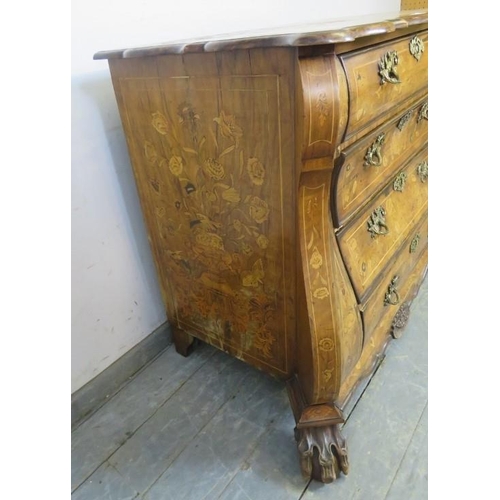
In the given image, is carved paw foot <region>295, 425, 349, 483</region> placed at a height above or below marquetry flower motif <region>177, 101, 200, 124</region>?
below

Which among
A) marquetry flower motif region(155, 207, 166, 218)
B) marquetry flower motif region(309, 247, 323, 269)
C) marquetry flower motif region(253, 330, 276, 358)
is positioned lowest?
marquetry flower motif region(253, 330, 276, 358)

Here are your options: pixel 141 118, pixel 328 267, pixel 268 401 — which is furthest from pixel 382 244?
pixel 141 118

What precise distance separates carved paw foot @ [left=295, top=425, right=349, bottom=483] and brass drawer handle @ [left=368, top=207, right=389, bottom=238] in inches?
18.6

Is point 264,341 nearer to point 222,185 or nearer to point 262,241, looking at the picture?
point 262,241

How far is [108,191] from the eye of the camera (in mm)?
1113

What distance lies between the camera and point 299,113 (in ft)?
2.09

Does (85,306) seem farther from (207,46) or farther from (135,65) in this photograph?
(207,46)

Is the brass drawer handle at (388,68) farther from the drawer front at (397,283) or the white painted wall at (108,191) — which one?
the white painted wall at (108,191)

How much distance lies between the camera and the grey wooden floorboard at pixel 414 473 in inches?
36.6

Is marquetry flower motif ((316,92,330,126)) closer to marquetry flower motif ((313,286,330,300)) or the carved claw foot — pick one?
marquetry flower motif ((313,286,330,300))

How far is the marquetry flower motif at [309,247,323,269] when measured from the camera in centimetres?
77

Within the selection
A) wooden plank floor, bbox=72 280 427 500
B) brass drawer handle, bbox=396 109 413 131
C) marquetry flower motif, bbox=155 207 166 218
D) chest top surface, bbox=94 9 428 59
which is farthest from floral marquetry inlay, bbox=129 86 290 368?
brass drawer handle, bbox=396 109 413 131

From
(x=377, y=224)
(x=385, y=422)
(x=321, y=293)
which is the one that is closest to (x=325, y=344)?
(x=321, y=293)

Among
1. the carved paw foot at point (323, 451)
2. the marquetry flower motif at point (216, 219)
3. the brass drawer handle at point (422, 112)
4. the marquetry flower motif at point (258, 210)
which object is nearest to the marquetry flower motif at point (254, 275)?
the marquetry flower motif at point (216, 219)
